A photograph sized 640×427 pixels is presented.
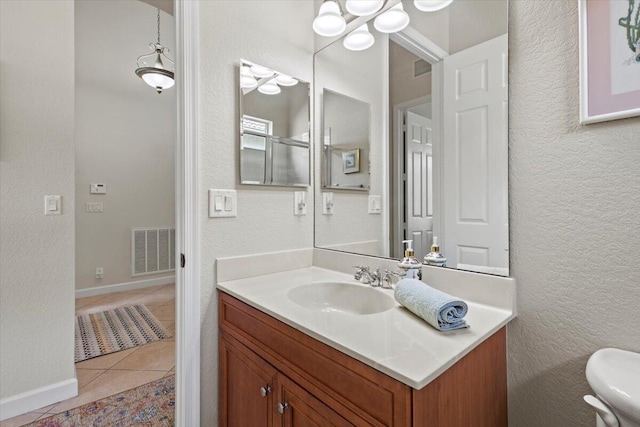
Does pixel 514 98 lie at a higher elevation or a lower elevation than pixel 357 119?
lower

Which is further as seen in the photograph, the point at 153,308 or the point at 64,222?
the point at 153,308

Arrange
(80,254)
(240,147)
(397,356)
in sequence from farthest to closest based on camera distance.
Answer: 1. (80,254)
2. (240,147)
3. (397,356)

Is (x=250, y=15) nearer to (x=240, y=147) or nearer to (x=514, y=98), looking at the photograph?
(x=240, y=147)

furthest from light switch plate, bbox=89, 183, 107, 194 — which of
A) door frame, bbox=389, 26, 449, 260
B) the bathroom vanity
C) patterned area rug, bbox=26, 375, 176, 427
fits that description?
door frame, bbox=389, 26, 449, 260

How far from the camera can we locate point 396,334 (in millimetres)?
798

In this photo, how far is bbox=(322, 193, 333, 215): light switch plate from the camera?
1677 mm

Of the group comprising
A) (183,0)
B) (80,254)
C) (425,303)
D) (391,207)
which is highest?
(183,0)

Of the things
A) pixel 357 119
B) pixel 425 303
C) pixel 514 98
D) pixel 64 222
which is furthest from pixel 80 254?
pixel 514 98

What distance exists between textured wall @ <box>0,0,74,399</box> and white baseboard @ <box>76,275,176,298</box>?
2.26 metres

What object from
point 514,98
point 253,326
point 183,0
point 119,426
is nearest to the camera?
point 514,98

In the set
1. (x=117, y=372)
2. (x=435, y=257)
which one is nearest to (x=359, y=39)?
(x=435, y=257)

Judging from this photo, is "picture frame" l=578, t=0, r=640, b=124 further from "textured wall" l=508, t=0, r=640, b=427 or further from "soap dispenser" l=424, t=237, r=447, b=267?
"soap dispenser" l=424, t=237, r=447, b=267

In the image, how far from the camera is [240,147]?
1.39 m

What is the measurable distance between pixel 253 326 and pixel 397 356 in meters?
0.60
